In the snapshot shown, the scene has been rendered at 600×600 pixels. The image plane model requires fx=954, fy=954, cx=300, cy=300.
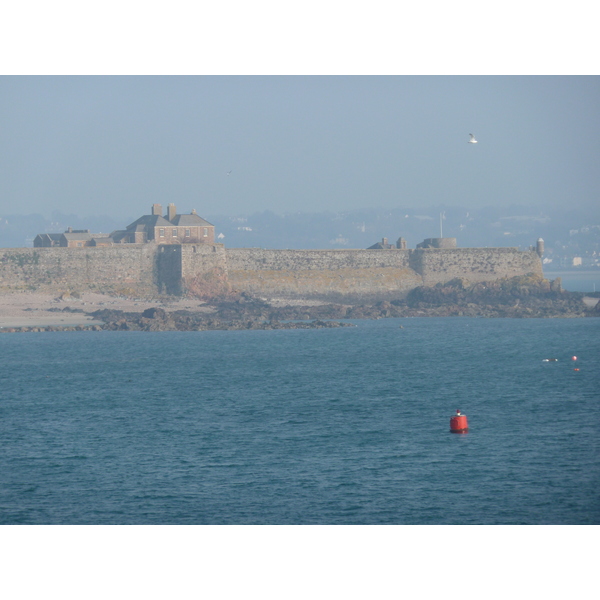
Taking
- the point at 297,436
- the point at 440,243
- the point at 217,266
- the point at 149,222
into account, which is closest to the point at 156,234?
the point at 149,222

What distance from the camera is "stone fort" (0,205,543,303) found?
57.9 meters

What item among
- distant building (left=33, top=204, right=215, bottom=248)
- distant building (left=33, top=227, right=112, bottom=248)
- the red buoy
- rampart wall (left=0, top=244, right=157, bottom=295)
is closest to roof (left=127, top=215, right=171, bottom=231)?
distant building (left=33, top=204, right=215, bottom=248)

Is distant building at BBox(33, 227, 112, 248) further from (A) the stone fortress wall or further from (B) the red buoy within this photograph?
(B) the red buoy

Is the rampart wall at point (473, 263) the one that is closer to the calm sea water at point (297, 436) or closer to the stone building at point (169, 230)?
the stone building at point (169, 230)

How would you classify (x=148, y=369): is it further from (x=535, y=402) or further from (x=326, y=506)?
(x=326, y=506)

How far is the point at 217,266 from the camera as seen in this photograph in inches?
2429

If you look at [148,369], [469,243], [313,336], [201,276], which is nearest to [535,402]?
[148,369]

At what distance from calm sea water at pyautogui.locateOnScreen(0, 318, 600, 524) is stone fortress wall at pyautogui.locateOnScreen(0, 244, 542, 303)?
14.5 m

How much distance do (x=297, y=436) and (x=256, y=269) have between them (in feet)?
133

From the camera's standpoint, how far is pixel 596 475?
1933cm

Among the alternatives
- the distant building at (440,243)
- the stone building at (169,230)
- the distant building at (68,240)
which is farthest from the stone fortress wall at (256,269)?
the distant building at (68,240)

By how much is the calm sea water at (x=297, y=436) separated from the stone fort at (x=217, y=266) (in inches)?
576

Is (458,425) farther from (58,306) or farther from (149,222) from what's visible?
(149,222)

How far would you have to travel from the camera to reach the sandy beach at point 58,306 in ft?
176
